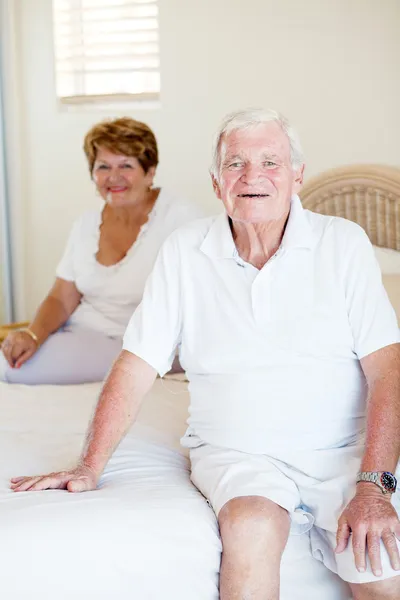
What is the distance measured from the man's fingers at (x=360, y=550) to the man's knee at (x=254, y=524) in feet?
0.42

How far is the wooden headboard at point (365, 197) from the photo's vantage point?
9.86 ft

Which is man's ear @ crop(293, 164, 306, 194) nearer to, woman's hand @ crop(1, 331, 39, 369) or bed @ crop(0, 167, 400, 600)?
bed @ crop(0, 167, 400, 600)

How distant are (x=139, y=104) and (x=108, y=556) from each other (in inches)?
108

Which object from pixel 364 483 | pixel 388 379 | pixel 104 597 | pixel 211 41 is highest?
pixel 211 41

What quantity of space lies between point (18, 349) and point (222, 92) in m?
1.43

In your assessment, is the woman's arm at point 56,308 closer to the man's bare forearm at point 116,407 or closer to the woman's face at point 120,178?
the woman's face at point 120,178

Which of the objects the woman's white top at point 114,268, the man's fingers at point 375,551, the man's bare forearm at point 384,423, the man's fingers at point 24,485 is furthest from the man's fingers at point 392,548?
the woman's white top at point 114,268

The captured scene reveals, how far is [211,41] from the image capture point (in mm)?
3541

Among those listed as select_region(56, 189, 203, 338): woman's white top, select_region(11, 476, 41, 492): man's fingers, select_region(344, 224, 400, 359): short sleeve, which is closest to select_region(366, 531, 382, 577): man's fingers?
select_region(344, 224, 400, 359): short sleeve

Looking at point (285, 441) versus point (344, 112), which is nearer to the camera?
point (285, 441)

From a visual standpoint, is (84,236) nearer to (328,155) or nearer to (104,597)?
(328,155)

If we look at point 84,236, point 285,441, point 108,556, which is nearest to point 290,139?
point 285,441

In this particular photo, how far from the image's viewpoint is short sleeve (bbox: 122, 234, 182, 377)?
1.82 meters

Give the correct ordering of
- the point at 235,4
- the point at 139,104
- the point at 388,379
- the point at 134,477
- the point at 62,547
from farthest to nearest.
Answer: the point at 139,104
the point at 235,4
the point at 134,477
the point at 388,379
the point at 62,547
